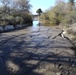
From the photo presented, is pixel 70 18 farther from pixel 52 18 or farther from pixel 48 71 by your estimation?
pixel 48 71

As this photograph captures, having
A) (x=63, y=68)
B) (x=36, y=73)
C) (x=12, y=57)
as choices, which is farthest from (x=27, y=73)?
(x=12, y=57)

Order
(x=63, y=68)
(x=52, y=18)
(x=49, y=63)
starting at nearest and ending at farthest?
(x=63, y=68)
(x=49, y=63)
(x=52, y=18)

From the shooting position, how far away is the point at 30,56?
34.5 feet

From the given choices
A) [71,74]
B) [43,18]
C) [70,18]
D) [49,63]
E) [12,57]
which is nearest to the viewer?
[71,74]

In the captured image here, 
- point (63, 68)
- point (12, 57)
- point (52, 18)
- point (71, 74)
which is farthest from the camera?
point (52, 18)

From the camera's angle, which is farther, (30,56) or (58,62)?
(30,56)

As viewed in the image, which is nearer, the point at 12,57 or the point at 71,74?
the point at 71,74

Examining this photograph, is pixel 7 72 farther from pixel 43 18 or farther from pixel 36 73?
pixel 43 18

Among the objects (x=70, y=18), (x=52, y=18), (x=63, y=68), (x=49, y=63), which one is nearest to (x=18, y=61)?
(x=49, y=63)

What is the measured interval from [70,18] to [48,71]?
1209 inches

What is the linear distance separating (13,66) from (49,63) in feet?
5.68

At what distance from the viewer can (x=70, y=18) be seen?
37656mm

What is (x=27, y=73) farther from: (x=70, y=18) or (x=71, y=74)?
(x=70, y=18)

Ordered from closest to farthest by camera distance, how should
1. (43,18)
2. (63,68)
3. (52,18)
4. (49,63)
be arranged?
1. (63,68)
2. (49,63)
3. (52,18)
4. (43,18)
